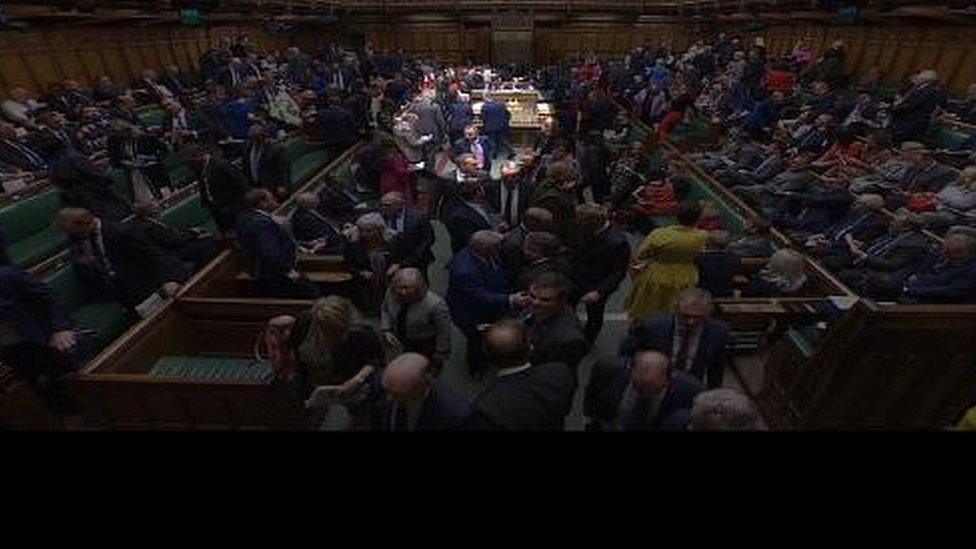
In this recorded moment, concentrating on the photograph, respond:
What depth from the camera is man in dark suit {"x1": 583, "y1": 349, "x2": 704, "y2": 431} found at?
103 inches

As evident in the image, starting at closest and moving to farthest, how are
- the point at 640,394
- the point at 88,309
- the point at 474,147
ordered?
the point at 640,394
the point at 88,309
the point at 474,147

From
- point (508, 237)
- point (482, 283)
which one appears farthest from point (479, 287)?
point (508, 237)

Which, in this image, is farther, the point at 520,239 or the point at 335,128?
the point at 335,128

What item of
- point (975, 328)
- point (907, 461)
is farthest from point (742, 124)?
point (907, 461)

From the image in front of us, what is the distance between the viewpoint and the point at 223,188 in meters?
→ 5.70

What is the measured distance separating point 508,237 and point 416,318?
1.19 m

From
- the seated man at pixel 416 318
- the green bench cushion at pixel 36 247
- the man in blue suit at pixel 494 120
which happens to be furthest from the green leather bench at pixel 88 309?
the man in blue suit at pixel 494 120

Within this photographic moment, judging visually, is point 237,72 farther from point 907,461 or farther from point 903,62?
point 903,62

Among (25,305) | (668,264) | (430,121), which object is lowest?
(430,121)

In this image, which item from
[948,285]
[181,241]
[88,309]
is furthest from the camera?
[181,241]

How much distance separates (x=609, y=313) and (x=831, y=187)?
2.81 metres

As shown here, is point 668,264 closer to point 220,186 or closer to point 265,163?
point 220,186

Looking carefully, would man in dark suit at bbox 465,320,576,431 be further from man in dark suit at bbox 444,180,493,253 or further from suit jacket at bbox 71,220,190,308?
suit jacket at bbox 71,220,190,308

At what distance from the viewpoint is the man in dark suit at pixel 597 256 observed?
4293mm
